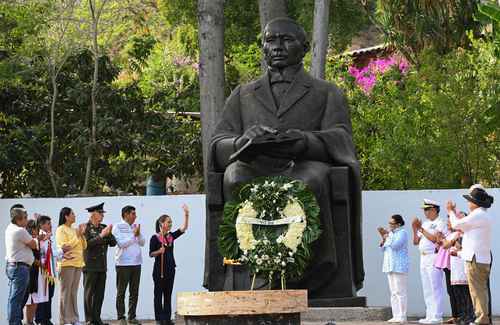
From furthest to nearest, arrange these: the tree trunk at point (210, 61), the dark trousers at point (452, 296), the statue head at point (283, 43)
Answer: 1. the tree trunk at point (210, 61)
2. the dark trousers at point (452, 296)
3. the statue head at point (283, 43)

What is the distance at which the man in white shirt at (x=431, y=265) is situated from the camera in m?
17.8

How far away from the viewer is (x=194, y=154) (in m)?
26.0

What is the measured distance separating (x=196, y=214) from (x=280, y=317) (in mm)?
9457

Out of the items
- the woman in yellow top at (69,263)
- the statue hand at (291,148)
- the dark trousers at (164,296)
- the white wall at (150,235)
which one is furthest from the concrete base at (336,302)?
the white wall at (150,235)

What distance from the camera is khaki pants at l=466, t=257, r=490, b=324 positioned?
15414 mm

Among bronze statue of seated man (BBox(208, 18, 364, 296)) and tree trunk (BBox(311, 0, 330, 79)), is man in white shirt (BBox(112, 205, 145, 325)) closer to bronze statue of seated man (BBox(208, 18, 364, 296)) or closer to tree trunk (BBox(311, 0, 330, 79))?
tree trunk (BBox(311, 0, 330, 79))

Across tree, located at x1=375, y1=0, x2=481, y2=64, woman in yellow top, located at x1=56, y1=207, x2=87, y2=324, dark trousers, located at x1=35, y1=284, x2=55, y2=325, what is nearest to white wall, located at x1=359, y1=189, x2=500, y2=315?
woman in yellow top, located at x1=56, y1=207, x2=87, y2=324

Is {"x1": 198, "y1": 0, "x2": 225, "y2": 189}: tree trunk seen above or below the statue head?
above

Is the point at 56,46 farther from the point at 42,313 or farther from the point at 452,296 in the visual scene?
the point at 452,296

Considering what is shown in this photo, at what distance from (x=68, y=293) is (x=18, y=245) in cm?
187

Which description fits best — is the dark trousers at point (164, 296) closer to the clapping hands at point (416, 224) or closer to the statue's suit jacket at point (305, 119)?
the clapping hands at point (416, 224)

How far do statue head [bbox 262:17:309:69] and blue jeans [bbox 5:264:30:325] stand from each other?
4707 mm

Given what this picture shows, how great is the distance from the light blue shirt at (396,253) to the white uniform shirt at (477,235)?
2411 mm

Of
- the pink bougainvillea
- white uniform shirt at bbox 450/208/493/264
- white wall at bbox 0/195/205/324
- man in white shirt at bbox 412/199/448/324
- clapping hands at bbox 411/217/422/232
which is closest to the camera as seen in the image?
white uniform shirt at bbox 450/208/493/264
